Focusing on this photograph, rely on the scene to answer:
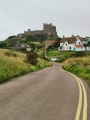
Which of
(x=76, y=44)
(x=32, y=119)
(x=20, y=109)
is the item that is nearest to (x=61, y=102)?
(x=20, y=109)

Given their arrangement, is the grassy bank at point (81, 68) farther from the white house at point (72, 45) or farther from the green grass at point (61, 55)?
the white house at point (72, 45)

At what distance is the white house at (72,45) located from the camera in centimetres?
14025

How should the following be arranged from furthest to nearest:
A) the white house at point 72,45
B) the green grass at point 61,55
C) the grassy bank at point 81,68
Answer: the white house at point 72,45
the green grass at point 61,55
the grassy bank at point 81,68

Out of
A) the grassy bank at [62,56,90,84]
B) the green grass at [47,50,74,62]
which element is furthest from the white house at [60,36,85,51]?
the grassy bank at [62,56,90,84]

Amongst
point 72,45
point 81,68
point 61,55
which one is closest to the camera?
point 81,68

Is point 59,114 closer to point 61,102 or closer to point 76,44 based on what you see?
Result: point 61,102

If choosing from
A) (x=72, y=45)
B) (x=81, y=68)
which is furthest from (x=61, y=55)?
(x=81, y=68)

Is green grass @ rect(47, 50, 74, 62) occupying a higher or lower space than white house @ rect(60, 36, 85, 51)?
lower

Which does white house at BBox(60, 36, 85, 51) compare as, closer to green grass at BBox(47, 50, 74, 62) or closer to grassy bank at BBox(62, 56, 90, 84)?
green grass at BBox(47, 50, 74, 62)

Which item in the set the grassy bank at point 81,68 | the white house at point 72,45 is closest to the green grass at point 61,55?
the white house at point 72,45

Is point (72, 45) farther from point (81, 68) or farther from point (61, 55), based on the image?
point (81, 68)

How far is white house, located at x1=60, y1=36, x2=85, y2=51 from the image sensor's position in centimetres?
14025

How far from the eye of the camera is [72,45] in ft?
465

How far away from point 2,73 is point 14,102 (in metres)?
9.84
